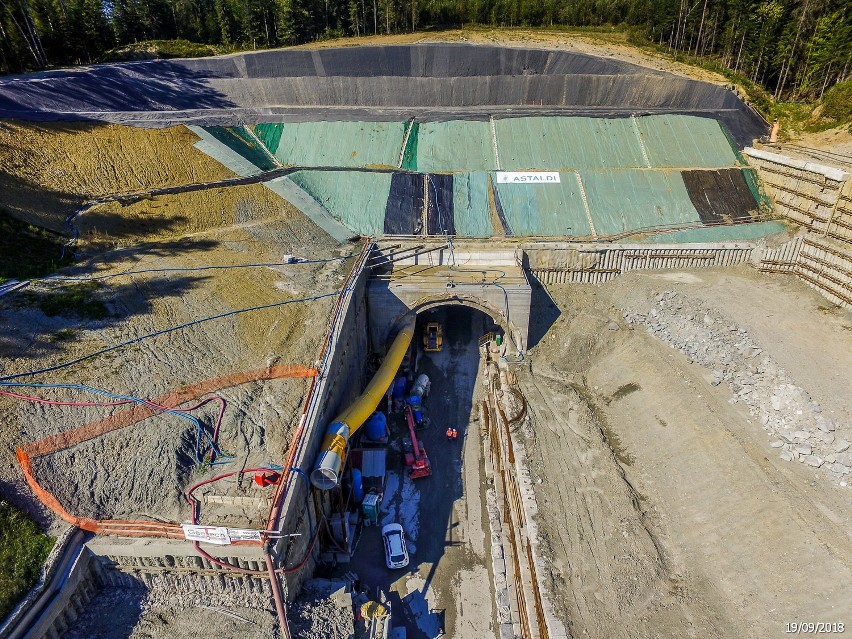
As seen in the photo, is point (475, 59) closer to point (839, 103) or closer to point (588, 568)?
point (839, 103)

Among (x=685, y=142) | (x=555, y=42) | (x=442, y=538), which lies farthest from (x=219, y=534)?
(x=555, y=42)

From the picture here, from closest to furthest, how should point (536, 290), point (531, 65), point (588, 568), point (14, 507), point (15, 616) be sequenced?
point (15, 616) < point (14, 507) < point (588, 568) < point (536, 290) < point (531, 65)

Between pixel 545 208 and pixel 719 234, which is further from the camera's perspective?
pixel 545 208

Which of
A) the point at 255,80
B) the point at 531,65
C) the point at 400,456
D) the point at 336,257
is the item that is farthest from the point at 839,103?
the point at 255,80

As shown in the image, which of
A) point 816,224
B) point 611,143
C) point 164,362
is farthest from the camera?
point 611,143

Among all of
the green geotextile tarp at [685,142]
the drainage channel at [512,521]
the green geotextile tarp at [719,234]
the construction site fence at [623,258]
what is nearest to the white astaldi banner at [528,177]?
the construction site fence at [623,258]
